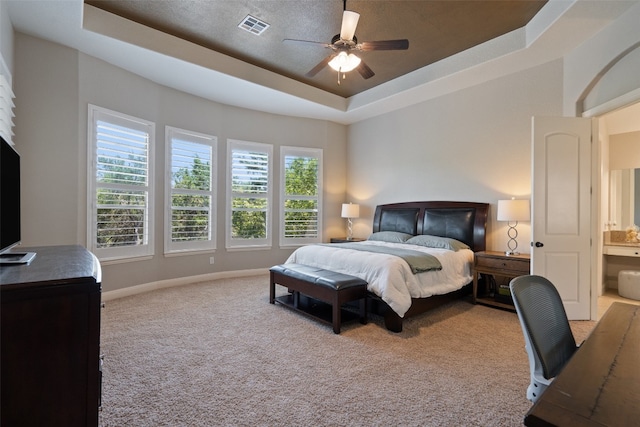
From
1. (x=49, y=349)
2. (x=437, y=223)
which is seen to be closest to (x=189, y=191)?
(x=437, y=223)

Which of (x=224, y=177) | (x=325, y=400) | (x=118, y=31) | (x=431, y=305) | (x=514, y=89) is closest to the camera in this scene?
(x=325, y=400)

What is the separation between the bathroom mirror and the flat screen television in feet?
23.3

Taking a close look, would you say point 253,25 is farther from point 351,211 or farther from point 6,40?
point 351,211

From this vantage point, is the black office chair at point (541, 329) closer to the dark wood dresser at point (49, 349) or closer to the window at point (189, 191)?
the dark wood dresser at point (49, 349)

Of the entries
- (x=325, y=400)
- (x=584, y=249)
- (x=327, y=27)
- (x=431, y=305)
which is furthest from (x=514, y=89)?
(x=325, y=400)

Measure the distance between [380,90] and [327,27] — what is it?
1.98m

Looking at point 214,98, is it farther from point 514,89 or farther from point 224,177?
point 514,89

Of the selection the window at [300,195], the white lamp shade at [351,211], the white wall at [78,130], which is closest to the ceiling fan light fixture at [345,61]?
the white wall at [78,130]

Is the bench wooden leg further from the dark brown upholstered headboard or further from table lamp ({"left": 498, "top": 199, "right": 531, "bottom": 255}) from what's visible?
table lamp ({"left": 498, "top": 199, "right": 531, "bottom": 255})

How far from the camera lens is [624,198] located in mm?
5059

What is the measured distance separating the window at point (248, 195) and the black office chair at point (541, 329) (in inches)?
197

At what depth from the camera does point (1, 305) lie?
105cm

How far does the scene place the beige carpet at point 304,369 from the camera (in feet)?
6.28

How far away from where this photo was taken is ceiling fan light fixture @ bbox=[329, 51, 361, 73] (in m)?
3.24
